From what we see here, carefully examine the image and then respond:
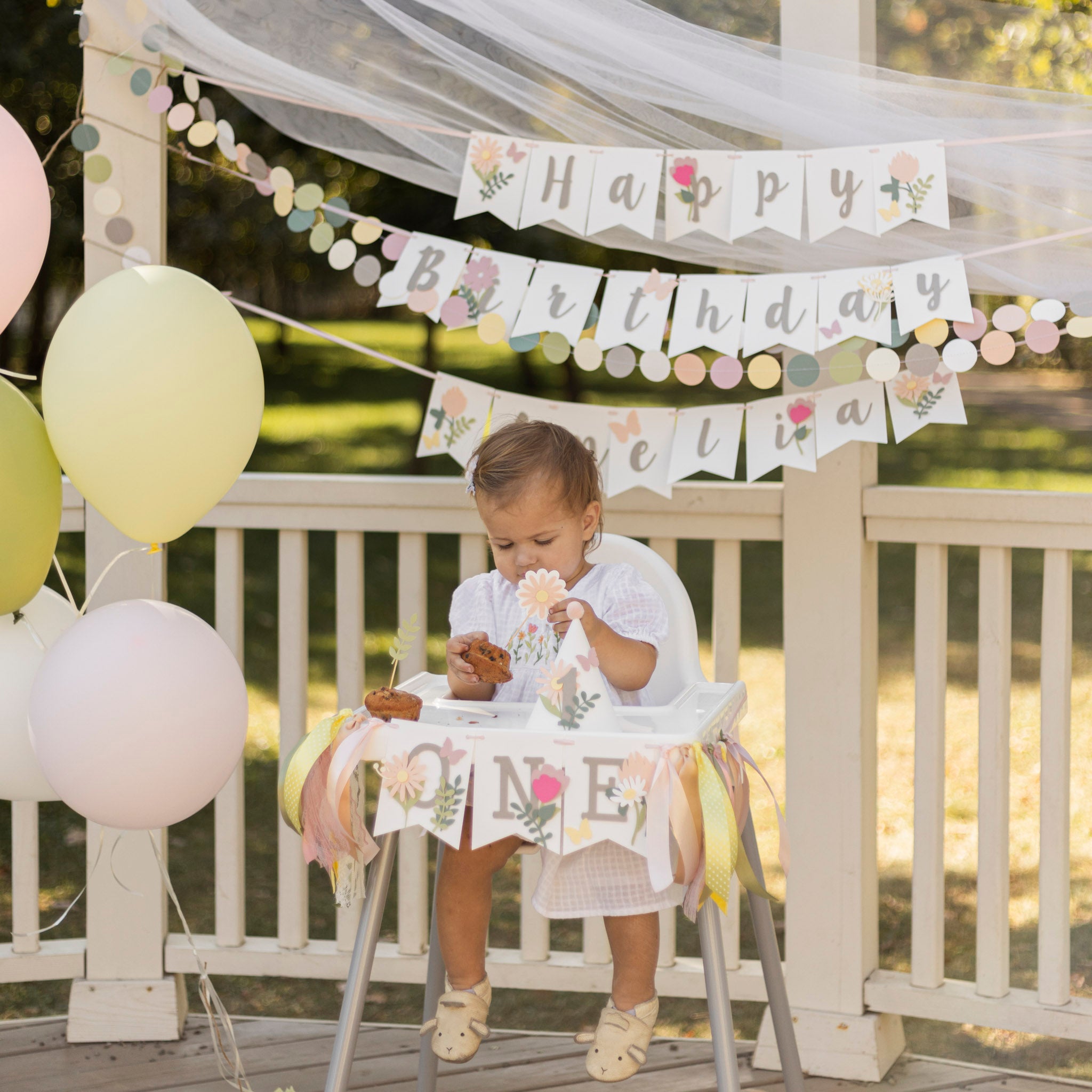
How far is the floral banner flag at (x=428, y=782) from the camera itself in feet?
5.15

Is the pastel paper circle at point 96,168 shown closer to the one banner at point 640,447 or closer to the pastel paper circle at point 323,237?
the pastel paper circle at point 323,237

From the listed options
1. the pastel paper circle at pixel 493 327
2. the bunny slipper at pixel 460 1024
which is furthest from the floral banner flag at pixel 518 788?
the pastel paper circle at pixel 493 327

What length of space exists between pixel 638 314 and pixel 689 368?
13 cm

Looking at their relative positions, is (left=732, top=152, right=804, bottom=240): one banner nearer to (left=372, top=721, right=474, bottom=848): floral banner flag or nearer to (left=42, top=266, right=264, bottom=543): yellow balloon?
(left=42, top=266, right=264, bottom=543): yellow balloon

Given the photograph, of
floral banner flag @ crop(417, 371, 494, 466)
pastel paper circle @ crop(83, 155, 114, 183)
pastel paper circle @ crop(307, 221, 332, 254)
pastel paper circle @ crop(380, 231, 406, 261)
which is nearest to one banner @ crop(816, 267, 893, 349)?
floral banner flag @ crop(417, 371, 494, 466)

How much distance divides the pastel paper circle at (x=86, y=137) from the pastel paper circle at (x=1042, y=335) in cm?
157

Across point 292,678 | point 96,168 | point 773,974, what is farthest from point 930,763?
point 96,168

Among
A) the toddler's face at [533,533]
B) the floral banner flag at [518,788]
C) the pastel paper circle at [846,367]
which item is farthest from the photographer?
the pastel paper circle at [846,367]

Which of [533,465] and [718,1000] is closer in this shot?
[718,1000]

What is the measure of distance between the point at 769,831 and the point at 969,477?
6.01 m

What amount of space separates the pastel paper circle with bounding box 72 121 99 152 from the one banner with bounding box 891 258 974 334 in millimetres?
1360

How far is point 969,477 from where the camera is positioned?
9.26m

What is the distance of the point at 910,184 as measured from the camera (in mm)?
2010

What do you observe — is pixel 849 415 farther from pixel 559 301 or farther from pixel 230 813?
pixel 230 813
